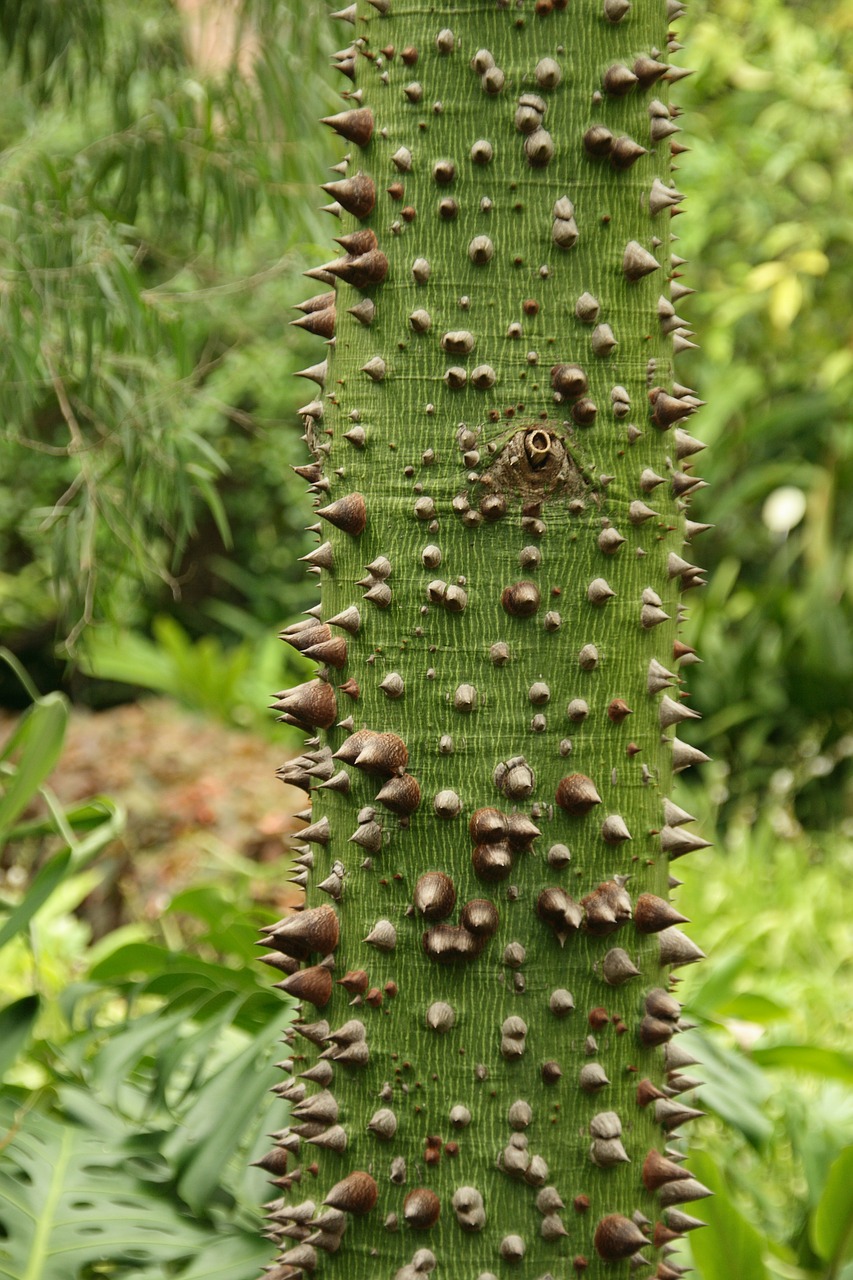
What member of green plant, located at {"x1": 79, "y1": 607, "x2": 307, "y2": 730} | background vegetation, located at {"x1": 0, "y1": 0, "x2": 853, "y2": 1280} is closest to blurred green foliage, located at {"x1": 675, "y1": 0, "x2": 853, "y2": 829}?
background vegetation, located at {"x1": 0, "y1": 0, "x2": 853, "y2": 1280}

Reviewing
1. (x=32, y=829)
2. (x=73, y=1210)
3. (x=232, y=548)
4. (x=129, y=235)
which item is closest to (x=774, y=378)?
(x=232, y=548)

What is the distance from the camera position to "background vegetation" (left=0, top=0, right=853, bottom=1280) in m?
1.64

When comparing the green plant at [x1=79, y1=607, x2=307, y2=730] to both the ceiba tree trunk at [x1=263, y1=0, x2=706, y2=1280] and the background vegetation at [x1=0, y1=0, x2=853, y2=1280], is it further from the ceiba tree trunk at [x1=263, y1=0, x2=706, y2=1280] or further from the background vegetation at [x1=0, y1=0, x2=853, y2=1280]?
the ceiba tree trunk at [x1=263, y1=0, x2=706, y2=1280]

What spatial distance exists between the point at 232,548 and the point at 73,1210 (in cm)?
228

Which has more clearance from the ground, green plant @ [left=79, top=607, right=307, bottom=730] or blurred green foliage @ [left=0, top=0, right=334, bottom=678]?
blurred green foliage @ [left=0, top=0, right=334, bottom=678]

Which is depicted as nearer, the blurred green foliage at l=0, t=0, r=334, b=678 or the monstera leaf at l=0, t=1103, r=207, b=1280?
the monstera leaf at l=0, t=1103, r=207, b=1280

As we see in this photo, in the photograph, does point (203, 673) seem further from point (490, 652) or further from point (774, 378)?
point (490, 652)

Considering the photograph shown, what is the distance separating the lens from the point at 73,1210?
1.50m

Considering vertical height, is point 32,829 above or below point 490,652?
below

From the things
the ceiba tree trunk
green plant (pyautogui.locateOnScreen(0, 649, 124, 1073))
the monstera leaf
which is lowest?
the monstera leaf

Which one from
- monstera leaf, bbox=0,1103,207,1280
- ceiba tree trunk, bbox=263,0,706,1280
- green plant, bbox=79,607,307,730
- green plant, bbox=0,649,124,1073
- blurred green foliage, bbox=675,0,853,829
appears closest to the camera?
ceiba tree trunk, bbox=263,0,706,1280

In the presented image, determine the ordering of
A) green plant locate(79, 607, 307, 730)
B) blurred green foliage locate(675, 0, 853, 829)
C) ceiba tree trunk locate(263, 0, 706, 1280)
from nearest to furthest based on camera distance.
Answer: ceiba tree trunk locate(263, 0, 706, 1280) → blurred green foliage locate(675, 0, 853, 829) → green plant locate(79, 607, 307, 730)

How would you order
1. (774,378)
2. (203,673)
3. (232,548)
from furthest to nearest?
(774,378) → (203,673) → (232,548)

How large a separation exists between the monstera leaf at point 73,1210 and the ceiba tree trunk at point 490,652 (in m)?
0.46
